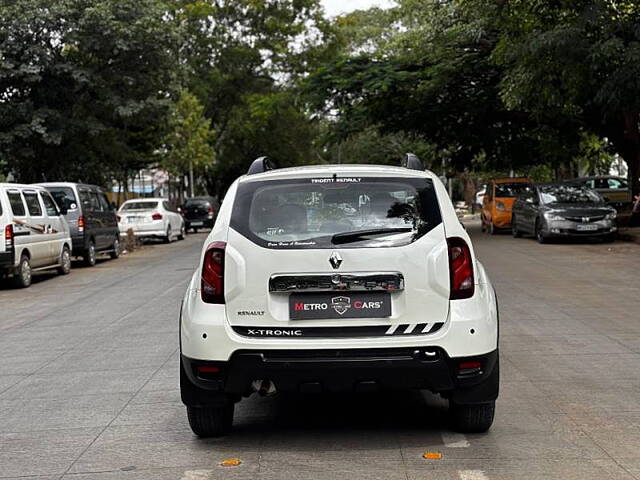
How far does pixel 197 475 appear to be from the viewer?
5.46m

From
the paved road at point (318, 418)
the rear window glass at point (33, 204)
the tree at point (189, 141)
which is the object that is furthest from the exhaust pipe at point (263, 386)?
the tree at point (189, 141)

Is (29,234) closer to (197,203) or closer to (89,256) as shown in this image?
(89,256)

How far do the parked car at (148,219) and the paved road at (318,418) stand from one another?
67.0 ft

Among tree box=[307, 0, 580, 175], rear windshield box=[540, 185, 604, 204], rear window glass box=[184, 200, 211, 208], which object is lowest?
rear window glass box=[184, 200, 211, 208]

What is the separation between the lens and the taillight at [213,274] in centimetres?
591

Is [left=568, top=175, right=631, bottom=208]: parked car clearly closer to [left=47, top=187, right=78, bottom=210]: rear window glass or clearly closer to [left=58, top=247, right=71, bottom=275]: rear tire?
[left=47, top=187, right=78, bottom=210]: rear window glass

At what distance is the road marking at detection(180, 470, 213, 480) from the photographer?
5.41m

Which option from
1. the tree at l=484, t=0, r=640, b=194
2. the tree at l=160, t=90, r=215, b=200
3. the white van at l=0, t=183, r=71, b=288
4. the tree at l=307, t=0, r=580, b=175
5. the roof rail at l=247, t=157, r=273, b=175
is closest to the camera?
the roof rail at l=247, t=157, r=273, b=175

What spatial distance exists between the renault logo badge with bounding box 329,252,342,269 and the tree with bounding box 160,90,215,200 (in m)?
40.1

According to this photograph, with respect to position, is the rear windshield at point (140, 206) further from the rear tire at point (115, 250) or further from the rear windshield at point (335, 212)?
the rear windshield at point (335, 212)

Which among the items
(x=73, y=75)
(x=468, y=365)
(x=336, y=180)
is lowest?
(x=468, y=365)

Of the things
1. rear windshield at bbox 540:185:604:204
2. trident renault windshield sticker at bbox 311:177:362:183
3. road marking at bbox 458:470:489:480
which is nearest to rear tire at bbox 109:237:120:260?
rear windshield at bbox 540:185:604:204

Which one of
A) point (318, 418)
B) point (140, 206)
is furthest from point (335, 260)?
point (140, 206)

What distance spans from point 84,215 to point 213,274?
697 inches
